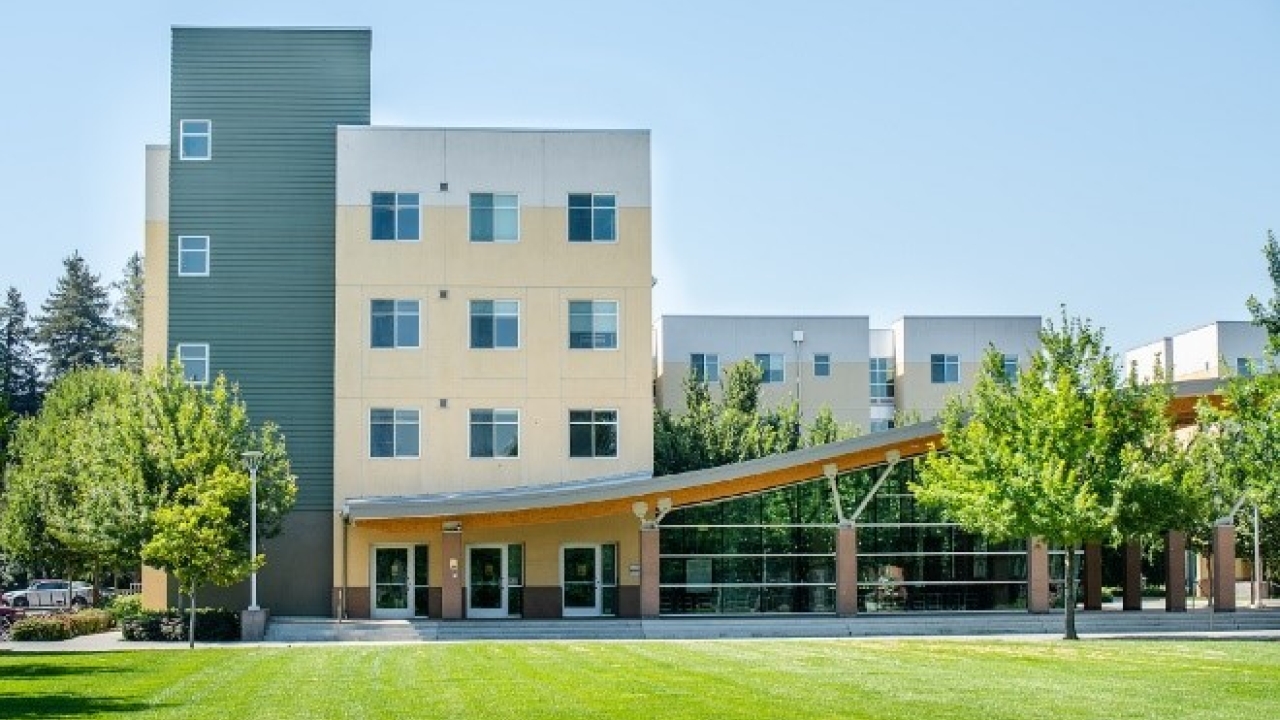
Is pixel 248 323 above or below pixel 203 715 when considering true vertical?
above

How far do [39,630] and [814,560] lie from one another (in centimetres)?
1981

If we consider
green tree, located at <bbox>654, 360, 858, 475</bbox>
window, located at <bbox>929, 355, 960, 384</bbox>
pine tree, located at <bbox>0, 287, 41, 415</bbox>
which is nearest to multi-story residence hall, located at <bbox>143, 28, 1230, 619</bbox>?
green tree, located at <bbox>654, 360, 858, 475</bbox>

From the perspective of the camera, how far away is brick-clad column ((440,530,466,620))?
1957 inches

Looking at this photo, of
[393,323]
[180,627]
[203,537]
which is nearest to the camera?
[203,537]

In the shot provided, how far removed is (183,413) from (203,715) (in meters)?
24.0

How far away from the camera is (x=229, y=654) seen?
126ft

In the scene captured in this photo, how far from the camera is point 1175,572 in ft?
168

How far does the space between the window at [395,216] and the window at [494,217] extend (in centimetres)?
158

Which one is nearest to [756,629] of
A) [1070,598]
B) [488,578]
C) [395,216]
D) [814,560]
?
[814,560]

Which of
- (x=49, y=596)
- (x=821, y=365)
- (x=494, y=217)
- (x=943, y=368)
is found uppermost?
(x=494, y=217)

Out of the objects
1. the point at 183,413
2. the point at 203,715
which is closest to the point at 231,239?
the point at 183,413

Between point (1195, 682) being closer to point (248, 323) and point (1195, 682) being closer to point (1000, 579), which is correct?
point (1000, 579)

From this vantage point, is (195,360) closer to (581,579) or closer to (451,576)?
(451,576)

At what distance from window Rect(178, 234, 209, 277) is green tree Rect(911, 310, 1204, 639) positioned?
21154mm
